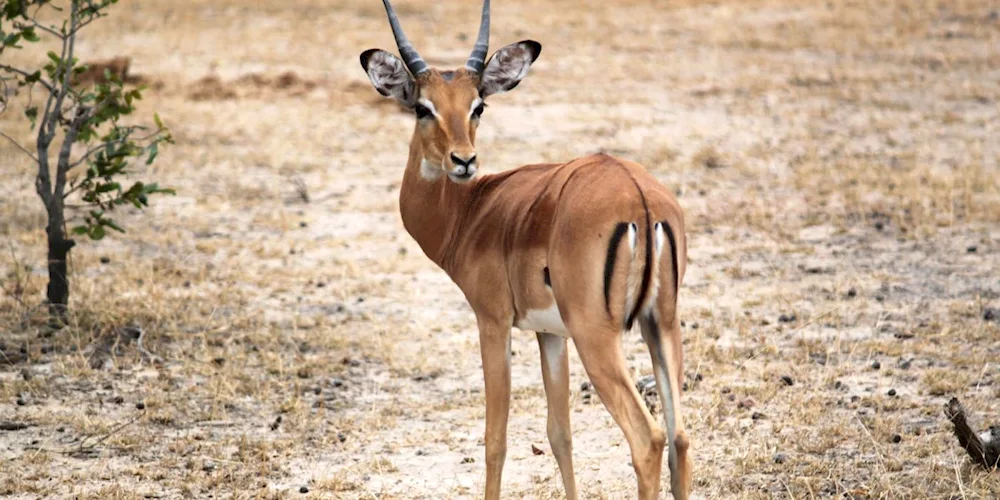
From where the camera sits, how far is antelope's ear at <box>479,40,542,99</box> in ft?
19.3

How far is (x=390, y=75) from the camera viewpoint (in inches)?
231

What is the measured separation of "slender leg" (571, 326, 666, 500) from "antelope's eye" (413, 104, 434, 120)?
1.34 metres

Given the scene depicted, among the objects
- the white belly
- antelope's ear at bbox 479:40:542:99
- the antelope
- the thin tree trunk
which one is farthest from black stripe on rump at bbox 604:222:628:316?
the thin tree trunk

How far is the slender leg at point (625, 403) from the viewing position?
473cm

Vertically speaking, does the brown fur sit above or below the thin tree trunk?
above

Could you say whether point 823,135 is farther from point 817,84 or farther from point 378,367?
point 378,367

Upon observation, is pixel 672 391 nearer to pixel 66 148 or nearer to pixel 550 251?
pixel 550 251

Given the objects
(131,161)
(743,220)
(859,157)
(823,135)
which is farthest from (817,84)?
(131,161)

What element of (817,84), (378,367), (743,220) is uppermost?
(817,84)

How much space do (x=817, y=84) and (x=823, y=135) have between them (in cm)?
253

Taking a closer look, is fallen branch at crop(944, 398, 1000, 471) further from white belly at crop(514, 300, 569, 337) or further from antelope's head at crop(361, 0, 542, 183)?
antelope's head at crop(361, 0, 542, 183)

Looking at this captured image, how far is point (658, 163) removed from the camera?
12500 millimetres

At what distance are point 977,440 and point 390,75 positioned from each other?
309 centimetres

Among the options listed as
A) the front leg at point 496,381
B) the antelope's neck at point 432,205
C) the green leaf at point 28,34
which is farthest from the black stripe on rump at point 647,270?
the green leaf at point 28,34
